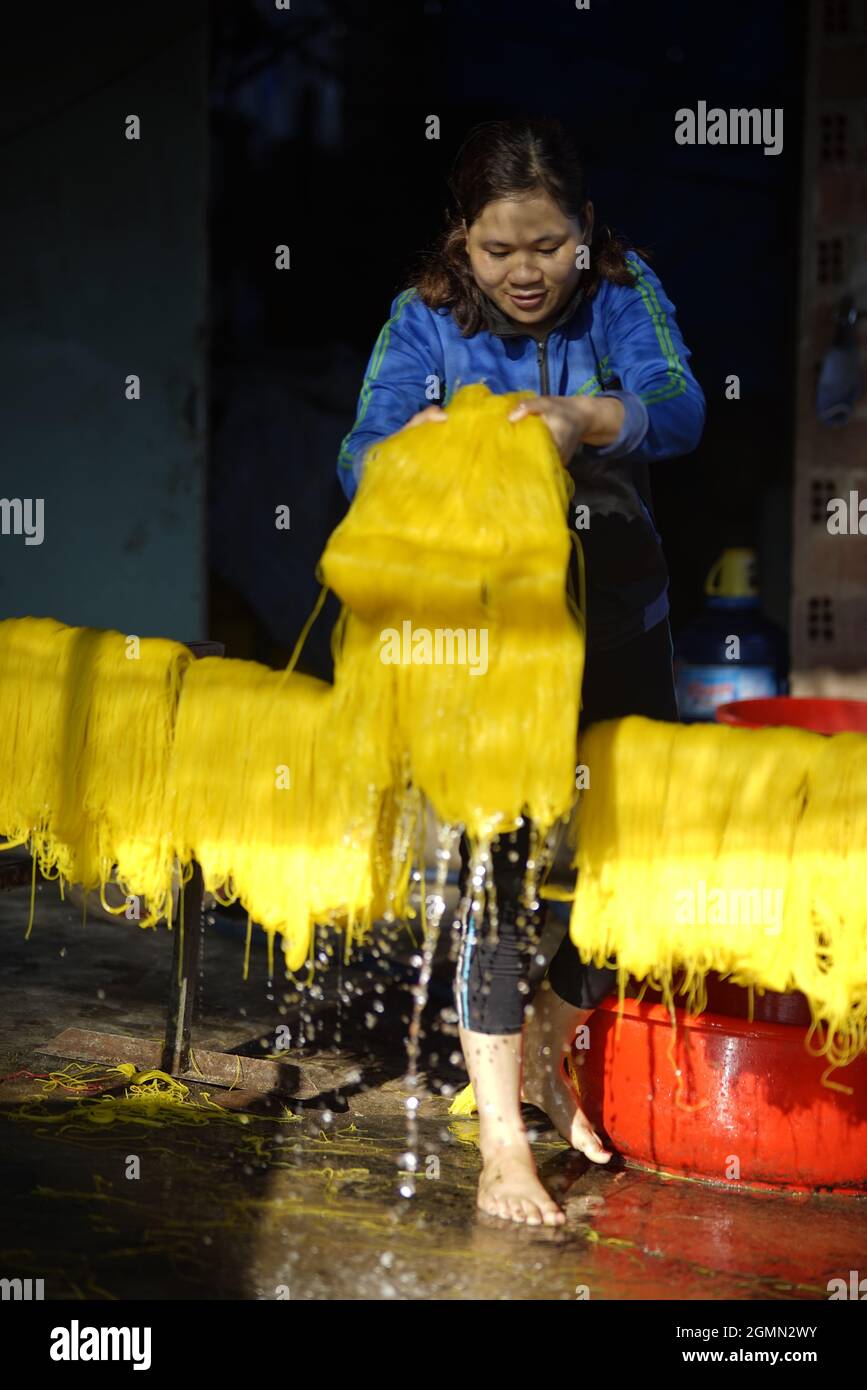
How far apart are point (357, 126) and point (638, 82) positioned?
1.10 metres

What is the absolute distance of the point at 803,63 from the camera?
5535mm

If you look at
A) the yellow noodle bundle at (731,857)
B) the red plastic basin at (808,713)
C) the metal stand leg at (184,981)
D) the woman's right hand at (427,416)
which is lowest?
the metal stand leg at (184,981)

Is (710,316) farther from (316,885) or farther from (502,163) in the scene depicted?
(316,885)

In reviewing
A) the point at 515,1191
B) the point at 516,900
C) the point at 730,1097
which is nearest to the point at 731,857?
the point at 516,900

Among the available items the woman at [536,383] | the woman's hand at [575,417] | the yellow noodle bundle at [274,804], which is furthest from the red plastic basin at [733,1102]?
the woman's hand at [575,417]

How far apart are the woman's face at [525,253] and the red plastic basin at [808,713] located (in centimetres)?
124

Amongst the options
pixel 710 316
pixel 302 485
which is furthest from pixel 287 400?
pixel 710 316

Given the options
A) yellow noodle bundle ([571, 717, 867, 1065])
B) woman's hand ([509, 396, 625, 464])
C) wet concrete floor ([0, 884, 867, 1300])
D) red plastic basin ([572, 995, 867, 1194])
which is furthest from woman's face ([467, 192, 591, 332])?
wet concrete floor ([0, 884, 867, 1300])

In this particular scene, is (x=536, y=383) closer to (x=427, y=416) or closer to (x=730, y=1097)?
(x=427, y=416)

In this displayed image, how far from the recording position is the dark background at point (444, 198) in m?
5.62

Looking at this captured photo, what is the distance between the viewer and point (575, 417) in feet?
9.82

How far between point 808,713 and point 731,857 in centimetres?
118

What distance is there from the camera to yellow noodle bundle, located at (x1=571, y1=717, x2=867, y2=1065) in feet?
9.71

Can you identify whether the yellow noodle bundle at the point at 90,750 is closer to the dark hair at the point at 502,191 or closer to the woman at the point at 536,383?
the woman at the point at 536,383
